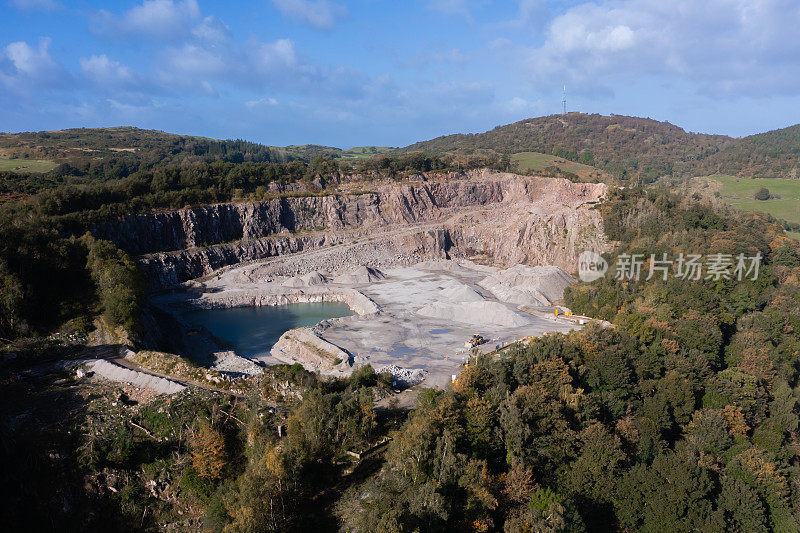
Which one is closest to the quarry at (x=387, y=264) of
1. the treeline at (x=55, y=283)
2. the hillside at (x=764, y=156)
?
the treeline at (x=55, y=283)

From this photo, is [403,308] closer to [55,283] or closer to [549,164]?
[55,283]

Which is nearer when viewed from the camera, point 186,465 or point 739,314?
point 186,465

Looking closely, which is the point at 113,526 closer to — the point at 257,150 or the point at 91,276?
the point at 91,276

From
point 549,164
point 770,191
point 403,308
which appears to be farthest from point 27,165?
point 770,191

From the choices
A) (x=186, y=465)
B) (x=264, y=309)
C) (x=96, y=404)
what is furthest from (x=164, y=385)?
(x=264, y=309)

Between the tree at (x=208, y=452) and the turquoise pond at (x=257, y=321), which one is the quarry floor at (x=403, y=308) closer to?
the turquoise pond at (x=257, y=321)

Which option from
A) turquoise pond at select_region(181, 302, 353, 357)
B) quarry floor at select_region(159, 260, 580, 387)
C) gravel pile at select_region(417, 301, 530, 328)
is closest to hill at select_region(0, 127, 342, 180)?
quarry floor at select_region(159, 260, 580, 387)
